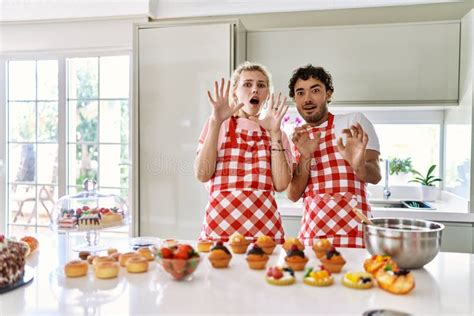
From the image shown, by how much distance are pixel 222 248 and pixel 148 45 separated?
1.77 metres

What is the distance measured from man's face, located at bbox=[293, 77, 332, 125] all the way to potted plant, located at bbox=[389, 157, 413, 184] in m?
1.45

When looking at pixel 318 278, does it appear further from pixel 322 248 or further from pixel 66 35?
pixel 66 35

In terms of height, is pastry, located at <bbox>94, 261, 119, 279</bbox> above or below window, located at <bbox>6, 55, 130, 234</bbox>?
below

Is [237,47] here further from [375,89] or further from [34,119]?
[34,119]

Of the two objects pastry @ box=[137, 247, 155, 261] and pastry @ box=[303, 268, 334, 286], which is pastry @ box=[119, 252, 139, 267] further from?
pastry @ box=[303, 268, 334, 286]

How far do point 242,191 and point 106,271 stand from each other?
2.22ft

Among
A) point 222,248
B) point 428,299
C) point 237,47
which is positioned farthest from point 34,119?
point 428,299

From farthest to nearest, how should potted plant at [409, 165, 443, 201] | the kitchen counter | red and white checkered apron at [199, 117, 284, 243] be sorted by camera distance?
potted plant at [409, 165, 443, 201] < red and white checkered apron at [199, 117, 284, 243] < the kitchen counter

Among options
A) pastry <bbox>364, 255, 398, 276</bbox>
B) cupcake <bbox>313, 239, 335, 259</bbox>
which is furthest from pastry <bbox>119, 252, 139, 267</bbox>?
pastry <bbox>364, 255, 398, 276</bbox>

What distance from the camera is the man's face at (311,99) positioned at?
5.83 feet

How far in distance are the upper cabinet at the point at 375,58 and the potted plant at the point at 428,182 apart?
0.60 meters

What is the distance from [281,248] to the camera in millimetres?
1392

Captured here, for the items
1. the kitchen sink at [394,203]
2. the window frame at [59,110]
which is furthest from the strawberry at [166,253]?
the window frame at [59,110]

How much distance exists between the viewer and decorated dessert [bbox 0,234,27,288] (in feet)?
3.37
